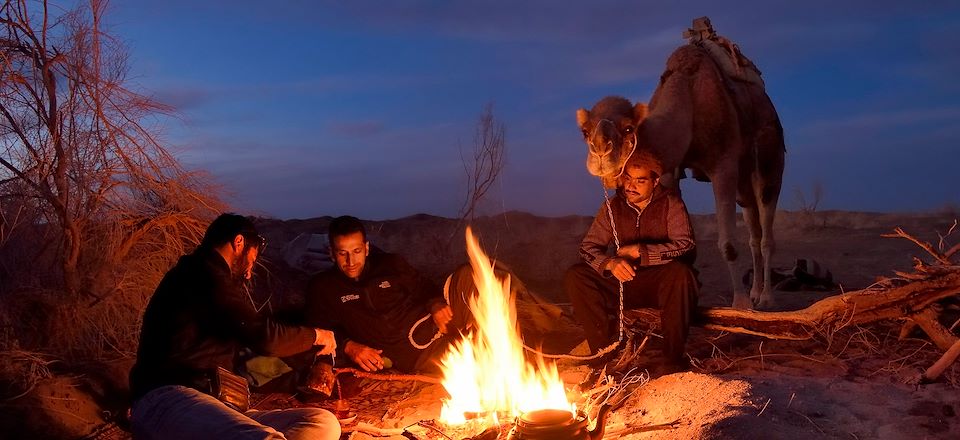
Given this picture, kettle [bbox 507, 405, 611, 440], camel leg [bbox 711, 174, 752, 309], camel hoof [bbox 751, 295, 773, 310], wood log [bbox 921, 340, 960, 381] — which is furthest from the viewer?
camel hoof [bbox 751, 295, 773, 310]

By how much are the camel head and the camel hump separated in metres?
1.76

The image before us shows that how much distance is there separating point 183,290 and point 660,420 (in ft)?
8.63

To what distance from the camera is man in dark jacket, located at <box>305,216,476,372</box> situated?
564 centimetres

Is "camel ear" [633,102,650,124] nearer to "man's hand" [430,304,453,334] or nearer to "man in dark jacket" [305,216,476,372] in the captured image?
"man in dark jacket" [305,216,476,372]

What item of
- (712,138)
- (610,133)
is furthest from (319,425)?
(712,138)

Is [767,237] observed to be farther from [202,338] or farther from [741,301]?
[202,338]

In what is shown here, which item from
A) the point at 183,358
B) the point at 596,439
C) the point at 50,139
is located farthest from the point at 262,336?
the point at 50,139

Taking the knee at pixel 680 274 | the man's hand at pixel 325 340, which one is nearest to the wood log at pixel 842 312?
the knee at pixel 680 274

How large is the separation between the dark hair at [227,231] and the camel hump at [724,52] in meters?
5.37

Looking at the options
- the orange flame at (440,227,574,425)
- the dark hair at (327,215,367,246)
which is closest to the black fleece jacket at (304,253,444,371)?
the dark hair at (327,215,367,246)

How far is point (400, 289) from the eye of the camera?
19.1 ft

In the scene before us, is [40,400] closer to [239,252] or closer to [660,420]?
[239,252]

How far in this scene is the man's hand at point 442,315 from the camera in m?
5.55

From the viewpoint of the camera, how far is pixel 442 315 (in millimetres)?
5562
